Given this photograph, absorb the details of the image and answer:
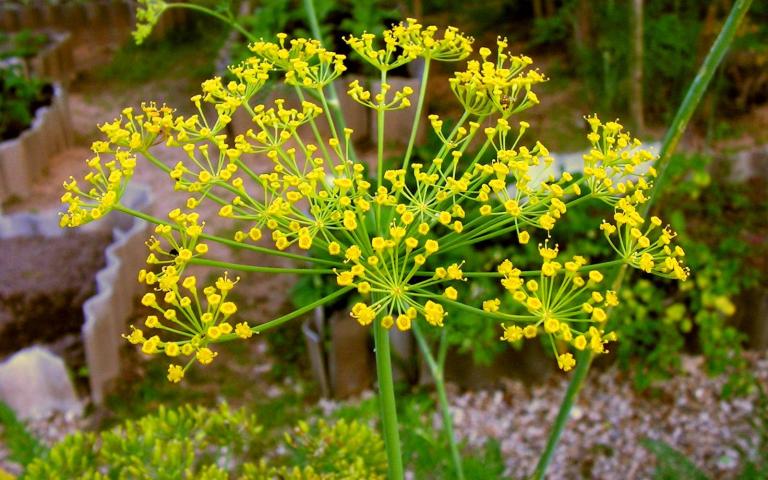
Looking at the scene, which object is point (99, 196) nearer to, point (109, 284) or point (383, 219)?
point (383, 219)

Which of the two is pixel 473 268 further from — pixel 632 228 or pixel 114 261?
pixel 632 228

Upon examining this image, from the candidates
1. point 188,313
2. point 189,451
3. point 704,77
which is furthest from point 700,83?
point 189,451

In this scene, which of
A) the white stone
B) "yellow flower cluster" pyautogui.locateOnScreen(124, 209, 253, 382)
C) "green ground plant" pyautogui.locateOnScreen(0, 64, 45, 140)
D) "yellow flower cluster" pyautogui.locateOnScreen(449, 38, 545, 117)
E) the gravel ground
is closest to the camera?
"yellow flower cluster" pyautogui.locateOnScreen(124, 209, 253, 382)

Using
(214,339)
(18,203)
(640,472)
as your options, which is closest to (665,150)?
(214,339)

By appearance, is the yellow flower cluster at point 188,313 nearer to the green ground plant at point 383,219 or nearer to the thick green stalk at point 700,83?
the green ground plant at point 383,219

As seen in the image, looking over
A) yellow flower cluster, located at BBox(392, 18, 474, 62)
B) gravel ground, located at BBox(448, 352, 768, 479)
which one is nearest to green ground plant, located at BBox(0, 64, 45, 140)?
gravel ground, located at BBox(448, 352, 768, 479)

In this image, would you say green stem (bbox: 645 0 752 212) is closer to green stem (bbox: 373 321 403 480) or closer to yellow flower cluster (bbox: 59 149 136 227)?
green stem (bbox: 373 321 403 480)

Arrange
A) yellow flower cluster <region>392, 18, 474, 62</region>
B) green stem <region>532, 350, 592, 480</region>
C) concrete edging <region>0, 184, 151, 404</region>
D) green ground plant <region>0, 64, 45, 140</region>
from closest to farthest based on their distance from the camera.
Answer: yellow flower cluster <region>392, 18, 474, 62</region>
green stem <region>532, 350, 592, 480</region>
concrete edging <region>0, 184, 151, 404</region>
green ground plant <region>0, 64, 45, 140</region>

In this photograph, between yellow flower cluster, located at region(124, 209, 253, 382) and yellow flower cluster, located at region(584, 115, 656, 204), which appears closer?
yellow flower cluster, located at region(124, 209, 253, 382)
